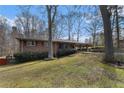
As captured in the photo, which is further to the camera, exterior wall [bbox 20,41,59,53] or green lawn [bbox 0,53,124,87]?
exterior wall [bbox 20,41,59,53]

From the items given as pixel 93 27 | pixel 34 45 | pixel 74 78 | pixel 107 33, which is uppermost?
pixel 93 27

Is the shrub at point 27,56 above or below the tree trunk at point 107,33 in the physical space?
below

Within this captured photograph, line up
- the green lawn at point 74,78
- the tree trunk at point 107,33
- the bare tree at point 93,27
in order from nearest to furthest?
the green lawn at point 74,78 → the tree trunk at point 107,33 → the bare tree at point 93,27

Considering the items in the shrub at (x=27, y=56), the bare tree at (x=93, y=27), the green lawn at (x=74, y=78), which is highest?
the bare tree at (x=93, y=27)

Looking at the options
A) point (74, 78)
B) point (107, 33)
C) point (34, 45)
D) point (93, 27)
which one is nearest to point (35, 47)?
point (34, 45)

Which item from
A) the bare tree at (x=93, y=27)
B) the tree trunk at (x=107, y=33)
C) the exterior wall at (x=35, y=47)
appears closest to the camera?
the tree trunk at (x=107, y=33)

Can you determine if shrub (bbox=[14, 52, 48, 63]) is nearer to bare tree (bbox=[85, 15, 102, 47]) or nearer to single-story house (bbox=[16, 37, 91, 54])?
single-story house (bbox=[16, 37, 91, 54])

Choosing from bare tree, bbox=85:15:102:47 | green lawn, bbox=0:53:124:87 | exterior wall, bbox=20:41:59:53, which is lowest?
green lawn, bbox=0:53:124:87

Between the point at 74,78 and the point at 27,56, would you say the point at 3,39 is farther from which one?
the point at 74,78

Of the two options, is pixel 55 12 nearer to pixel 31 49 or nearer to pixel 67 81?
pixel 31 49

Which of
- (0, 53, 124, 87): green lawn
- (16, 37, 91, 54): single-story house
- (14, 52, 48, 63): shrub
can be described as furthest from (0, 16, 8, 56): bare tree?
(0, 53, 124, 87): green lawn

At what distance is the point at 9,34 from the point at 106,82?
545 inches

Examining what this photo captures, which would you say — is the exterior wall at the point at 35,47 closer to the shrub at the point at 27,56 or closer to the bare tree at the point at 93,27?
the shrub at the point at 27,56

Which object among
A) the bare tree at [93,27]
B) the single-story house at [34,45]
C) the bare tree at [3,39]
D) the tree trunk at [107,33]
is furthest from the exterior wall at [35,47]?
the tree trunk at [107,33]
